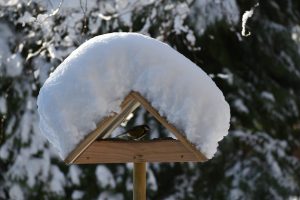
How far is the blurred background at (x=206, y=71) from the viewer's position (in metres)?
5.96

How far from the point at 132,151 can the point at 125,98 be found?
0.93 ft

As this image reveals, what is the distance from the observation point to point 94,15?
599 centimetres

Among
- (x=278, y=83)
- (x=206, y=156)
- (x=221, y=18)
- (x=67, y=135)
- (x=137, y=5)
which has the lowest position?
A: (x=278, y=83)

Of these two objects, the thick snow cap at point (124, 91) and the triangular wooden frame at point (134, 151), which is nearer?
the thick snow cap at point (124, 91)

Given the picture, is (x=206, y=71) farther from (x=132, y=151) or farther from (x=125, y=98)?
(x=125, y=98)

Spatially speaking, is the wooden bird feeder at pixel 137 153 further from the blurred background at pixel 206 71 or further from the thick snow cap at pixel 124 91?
the blurred background at pixel 206 71

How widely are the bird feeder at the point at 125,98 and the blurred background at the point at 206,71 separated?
258 cm

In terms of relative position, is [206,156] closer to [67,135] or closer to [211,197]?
[67,135]

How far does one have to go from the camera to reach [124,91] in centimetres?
276

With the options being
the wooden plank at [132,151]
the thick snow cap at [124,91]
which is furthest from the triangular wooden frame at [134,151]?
the thick snow cap at [124,91]

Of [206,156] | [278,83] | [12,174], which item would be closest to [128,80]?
[206,156]

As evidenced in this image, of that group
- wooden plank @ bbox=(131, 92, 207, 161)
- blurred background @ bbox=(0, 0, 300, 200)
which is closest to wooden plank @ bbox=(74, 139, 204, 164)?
wooden plank @ bbox=(131, 92, 207, 161)

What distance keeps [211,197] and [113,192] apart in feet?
3.13

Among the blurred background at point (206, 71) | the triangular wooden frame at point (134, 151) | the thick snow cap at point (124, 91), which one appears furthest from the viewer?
the blurred background at point (206, 71)
